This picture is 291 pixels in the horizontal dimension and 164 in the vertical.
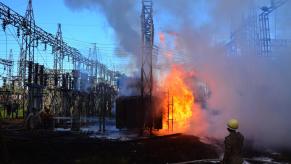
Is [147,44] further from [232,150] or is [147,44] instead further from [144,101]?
[232,150]

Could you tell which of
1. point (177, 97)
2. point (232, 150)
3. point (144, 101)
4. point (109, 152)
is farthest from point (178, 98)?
point (232, 150)

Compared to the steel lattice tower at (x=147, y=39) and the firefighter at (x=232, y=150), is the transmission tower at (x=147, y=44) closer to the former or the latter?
the steel lattice tower at (x=147, y=39)

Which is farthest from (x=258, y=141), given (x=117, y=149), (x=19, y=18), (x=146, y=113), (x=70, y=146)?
(x=19, y=18)

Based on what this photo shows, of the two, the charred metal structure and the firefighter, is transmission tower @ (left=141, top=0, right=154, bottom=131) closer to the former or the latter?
the charred metal structure

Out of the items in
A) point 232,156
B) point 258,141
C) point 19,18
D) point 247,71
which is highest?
point 19,18

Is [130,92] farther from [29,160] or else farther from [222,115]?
[29,160]

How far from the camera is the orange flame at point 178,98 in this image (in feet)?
88.2

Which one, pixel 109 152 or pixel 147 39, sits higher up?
pixel 147 39

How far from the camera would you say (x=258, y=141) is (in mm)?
21000

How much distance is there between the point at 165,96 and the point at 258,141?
7.48 m

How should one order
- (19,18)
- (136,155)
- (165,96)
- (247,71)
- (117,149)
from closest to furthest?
(136,155) < (117,149) < (247,71) < (165,96) < (19,18)

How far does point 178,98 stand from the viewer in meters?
27.1

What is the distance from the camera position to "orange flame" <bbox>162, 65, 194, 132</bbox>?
26.9 m

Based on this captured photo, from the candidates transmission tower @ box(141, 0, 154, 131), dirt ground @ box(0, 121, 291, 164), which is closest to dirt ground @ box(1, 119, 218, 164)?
dirt ground @ box(0, 121, 291, 164)
